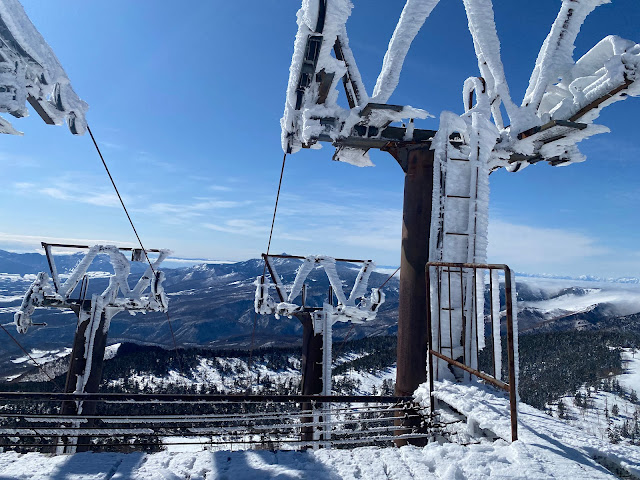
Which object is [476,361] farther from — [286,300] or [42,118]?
[42,118]

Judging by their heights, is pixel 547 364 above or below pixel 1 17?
below

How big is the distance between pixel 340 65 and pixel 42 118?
510 centimetres

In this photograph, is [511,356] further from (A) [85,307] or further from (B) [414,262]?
(A) [85,307]

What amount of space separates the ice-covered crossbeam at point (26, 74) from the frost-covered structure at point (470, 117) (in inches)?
140

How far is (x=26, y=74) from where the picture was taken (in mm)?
5203

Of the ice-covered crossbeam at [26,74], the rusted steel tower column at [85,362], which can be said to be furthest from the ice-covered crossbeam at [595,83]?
the rusted steel tower column at [85,362]

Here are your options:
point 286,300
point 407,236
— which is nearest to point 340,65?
point 407,236

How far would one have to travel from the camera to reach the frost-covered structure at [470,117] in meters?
6.32

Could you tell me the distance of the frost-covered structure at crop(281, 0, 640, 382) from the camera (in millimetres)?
6320

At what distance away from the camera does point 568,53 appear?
6738 mm

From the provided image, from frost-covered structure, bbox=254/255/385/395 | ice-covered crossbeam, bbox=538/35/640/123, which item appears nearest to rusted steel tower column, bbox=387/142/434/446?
ice-covered crossbeam, bbox=538/35/640/123

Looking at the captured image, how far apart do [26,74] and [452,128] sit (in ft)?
23.7

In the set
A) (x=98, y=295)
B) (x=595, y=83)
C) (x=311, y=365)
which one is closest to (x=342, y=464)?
(x=595, y=83)

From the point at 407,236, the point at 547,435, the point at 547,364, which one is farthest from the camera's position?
the point at 547,364
